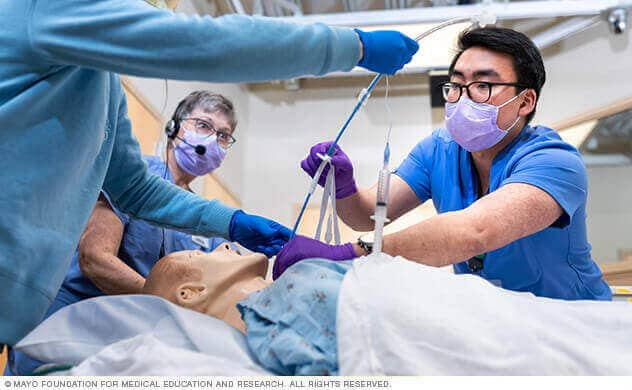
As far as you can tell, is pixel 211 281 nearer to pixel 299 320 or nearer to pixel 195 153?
pixel 299 320

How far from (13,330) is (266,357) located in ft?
1.64

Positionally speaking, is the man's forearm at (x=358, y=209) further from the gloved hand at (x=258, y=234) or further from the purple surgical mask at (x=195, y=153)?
the purple surgical mask at (x=195, y=153)

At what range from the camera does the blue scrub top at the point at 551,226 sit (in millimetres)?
1477

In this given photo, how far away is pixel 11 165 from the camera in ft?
3.44

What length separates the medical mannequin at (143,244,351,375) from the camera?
91cm

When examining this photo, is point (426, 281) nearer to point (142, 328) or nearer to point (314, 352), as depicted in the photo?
point (314, 352)

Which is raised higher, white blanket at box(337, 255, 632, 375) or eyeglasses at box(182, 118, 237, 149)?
eyeglasses at box(182, 118, 237, 149)

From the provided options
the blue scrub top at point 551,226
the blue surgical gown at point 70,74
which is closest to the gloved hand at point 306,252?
the blue surgical gown at point 70,74

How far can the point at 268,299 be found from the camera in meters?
1.06

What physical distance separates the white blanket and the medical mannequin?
0.05m

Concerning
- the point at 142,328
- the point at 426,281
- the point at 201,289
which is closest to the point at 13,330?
the point at 142,328

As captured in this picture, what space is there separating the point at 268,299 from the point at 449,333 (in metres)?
0.34

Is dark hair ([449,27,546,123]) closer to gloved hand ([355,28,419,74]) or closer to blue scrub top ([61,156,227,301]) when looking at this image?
gloved hand ([355,28,419,74])

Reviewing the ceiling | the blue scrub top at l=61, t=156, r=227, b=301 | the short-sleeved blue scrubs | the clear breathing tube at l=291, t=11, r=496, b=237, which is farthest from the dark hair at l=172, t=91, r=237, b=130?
the ceiling
